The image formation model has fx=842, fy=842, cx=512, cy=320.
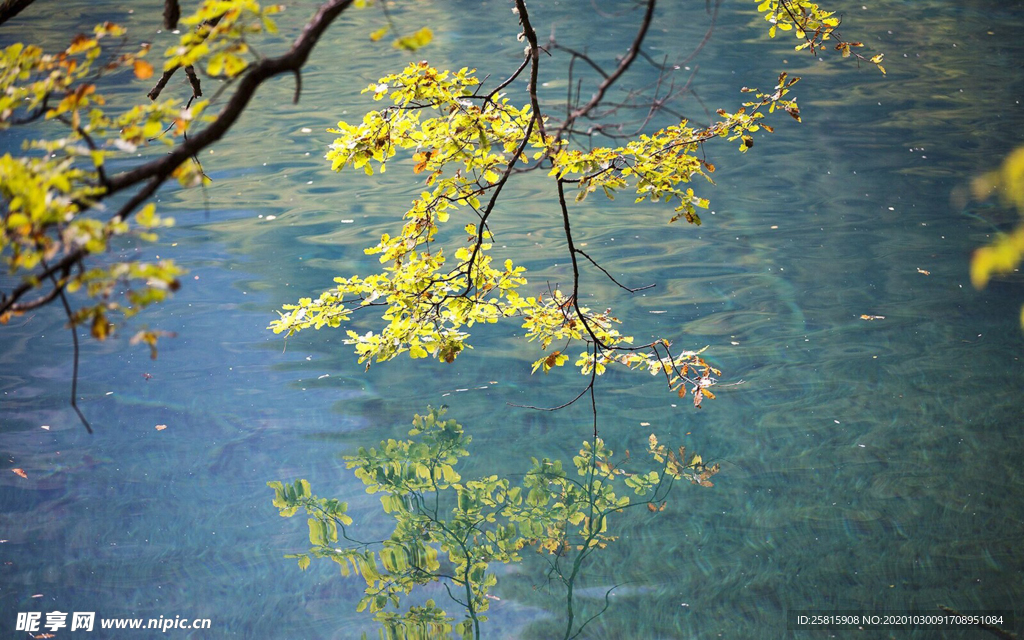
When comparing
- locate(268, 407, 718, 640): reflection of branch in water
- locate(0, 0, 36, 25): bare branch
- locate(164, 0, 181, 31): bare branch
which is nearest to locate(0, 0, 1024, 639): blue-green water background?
locate(268, 407, 718, 640): reflection of branch in water

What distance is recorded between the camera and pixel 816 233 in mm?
5656

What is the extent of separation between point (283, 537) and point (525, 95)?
5.43 m

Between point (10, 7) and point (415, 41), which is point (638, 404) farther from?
point (10, 7)

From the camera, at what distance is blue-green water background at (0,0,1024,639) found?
2986 mm

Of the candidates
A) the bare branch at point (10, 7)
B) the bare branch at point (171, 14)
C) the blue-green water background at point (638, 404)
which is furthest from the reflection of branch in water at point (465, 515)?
the bare branch at point (10, 7)

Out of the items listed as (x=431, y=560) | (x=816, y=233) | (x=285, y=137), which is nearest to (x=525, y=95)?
(x=285, y=137)

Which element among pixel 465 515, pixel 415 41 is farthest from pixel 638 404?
pixel 415 41

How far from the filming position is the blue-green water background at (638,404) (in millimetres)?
2986

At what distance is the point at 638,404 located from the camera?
13.3 feet

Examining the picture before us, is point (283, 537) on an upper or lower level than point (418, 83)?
lower

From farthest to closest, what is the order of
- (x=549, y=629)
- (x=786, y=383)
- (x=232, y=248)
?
(x=232, y=248)
(x=786, y=383)
(x=549, y=629)

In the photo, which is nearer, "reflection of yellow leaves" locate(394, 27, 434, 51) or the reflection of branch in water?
"reflection of yellow leaves" locate(394, 27, 434, 51)

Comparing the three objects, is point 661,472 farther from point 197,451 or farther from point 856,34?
point 856,34

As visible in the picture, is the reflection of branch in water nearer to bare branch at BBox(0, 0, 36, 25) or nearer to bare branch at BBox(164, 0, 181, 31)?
bare branch at BBox(164, 0, 181, 31)
